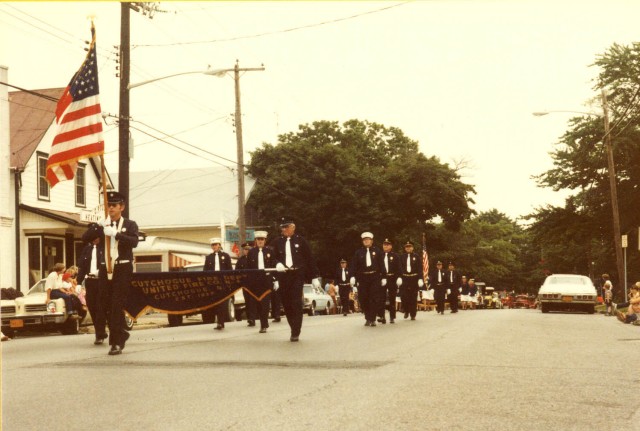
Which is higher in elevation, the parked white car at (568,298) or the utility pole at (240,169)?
the utility pole at (240,169)

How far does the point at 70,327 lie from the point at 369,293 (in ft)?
22.9

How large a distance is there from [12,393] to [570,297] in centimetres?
2610

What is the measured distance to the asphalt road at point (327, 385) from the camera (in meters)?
6.96

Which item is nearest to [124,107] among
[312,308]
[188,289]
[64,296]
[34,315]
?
[64,296]

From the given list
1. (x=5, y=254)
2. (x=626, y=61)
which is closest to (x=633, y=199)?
(x=626, y=61)

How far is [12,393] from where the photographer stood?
8695 millimetres

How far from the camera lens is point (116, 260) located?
12.3 m

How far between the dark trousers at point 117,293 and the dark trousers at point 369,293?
8214 millimetres

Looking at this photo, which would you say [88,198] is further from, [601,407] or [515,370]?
[601,407]

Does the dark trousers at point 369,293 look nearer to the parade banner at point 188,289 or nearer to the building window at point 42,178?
the parade banner at point 188,289

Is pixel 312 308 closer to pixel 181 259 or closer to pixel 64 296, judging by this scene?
pixel 181 259

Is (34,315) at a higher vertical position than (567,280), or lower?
lower

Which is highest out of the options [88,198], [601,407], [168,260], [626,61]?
[626,61]

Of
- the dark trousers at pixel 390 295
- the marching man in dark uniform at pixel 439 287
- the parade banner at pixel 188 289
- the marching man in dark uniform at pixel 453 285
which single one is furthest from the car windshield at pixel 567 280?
the parade banner at pixel 188 289
